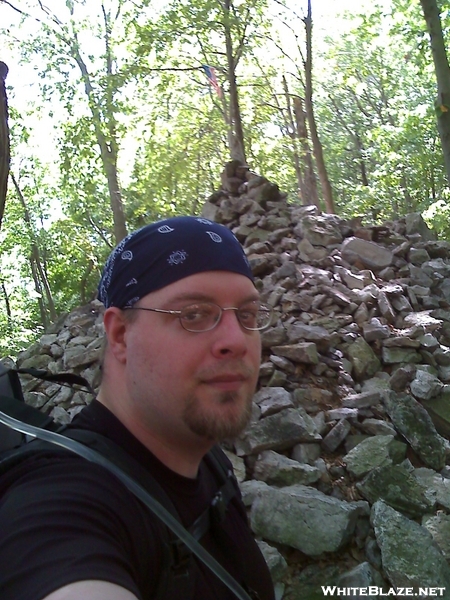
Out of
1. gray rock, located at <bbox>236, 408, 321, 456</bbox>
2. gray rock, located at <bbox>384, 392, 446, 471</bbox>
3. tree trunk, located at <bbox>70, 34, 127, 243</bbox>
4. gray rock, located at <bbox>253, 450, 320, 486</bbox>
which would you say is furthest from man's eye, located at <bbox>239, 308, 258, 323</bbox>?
tree trunk, located at <bbox>70, 34, 127, 243</bbox>

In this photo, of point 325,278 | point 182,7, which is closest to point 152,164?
point 182,7

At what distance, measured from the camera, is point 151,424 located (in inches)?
60.1

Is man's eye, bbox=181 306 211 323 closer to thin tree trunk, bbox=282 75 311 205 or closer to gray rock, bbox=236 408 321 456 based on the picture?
gray rock, bbox=236 408 321 456

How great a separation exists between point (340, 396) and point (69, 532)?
18.0 feet

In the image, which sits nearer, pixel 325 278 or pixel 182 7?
pixel 325 278

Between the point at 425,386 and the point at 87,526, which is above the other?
the point at 87,526

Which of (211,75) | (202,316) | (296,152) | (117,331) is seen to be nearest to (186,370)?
(202,316)

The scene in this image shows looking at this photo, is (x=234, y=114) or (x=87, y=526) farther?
(x=234, y=114)

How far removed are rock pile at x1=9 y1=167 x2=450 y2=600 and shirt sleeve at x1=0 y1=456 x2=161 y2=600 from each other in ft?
5.52

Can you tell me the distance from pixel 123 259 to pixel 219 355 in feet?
1.42

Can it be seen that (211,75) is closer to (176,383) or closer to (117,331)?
(117,331)

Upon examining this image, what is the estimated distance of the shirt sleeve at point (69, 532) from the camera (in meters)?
0.99

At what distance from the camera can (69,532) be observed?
1.07 meters

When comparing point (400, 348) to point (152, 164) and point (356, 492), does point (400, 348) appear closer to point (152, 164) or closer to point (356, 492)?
point (356, 492)
